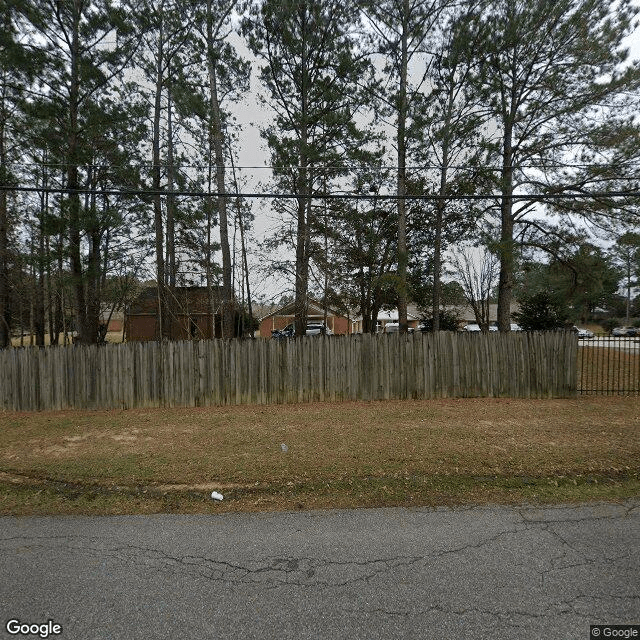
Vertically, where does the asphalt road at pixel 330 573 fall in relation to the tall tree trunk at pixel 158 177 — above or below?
below

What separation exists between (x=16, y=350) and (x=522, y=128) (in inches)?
568

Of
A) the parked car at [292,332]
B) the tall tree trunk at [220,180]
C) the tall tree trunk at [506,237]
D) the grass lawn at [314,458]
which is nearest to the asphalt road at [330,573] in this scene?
the grass lawn at [314,458]

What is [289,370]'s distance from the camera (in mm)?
8336

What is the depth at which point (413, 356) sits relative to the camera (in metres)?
8.52

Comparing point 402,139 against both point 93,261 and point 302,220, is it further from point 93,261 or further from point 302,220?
point 93,261

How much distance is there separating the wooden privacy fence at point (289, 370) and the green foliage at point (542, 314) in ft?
41.8

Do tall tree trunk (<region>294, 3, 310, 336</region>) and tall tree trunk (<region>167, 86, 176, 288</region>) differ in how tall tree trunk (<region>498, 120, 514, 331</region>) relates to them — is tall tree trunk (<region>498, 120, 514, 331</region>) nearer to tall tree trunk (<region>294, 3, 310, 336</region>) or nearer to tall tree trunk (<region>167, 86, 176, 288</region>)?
tall tree trunk (<region>294, 3, 310, 336</region>)

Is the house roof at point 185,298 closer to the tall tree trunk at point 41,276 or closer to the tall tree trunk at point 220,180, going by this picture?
the tall tree trunk at point 220,180

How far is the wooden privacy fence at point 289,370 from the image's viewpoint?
792cm

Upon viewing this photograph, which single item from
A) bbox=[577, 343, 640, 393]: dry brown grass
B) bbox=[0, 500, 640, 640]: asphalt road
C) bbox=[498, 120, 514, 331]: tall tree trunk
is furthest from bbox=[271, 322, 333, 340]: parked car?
bbox=[0, 500, 640, 640]: asphalt road

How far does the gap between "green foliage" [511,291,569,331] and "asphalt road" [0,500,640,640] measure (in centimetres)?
1887

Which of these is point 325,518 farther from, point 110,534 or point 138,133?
point 138,133

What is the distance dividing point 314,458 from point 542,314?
778 inches

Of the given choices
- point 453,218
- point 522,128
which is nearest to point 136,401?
point 453,218
